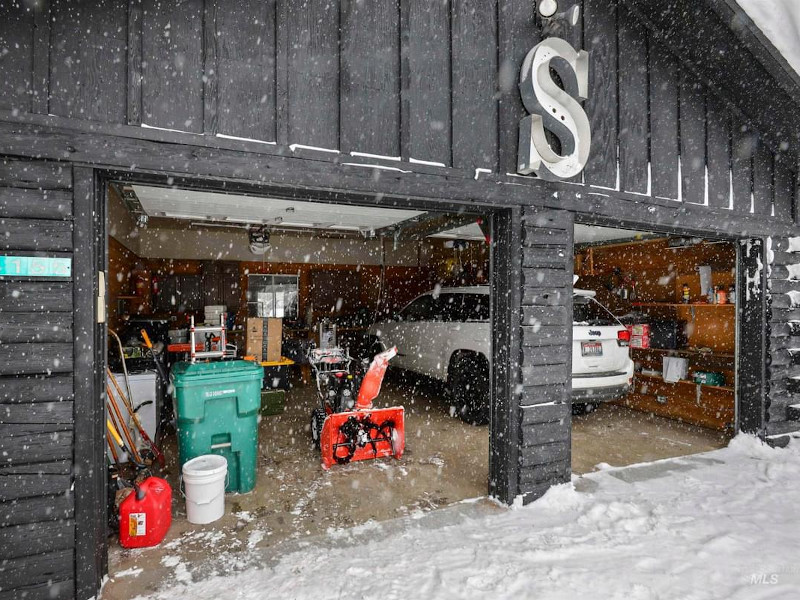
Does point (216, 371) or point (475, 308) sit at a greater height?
point (475, 308)

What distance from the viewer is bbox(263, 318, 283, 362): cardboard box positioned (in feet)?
22.4

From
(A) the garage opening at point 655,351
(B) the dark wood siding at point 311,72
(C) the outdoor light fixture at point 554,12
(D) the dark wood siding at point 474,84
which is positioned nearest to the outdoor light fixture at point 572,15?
(C) the outdoor light fixture at point 554,12

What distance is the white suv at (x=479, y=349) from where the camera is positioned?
541 cm

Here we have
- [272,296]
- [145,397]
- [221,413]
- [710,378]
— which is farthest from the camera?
[272,296]

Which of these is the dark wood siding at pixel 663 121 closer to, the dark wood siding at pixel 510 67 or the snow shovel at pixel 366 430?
the dark wood siding at pixel 510 67

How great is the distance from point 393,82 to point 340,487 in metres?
3.21

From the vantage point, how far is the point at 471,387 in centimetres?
587

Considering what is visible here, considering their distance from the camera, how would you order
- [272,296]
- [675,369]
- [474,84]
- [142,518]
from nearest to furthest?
[142,518]
[474,84]
[675,369]
[272,296]

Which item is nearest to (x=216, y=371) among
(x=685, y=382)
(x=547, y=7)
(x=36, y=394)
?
(x=36, y=394)

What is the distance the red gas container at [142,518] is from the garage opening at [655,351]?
11.8ft

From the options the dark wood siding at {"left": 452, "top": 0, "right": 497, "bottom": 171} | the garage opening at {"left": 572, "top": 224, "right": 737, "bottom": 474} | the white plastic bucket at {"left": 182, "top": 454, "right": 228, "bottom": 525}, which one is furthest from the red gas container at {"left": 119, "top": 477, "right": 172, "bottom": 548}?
the garage opening at {"left": 572, "top": 224, "right": 737, "bottom": 474}

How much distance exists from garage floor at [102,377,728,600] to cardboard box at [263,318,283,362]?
0.88 meters

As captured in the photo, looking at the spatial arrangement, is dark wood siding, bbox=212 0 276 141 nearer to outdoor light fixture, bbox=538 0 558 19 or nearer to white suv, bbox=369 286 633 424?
outdoor light fixture, bbox=538 0 558 19

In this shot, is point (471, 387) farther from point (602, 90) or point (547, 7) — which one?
point (547, 7)
